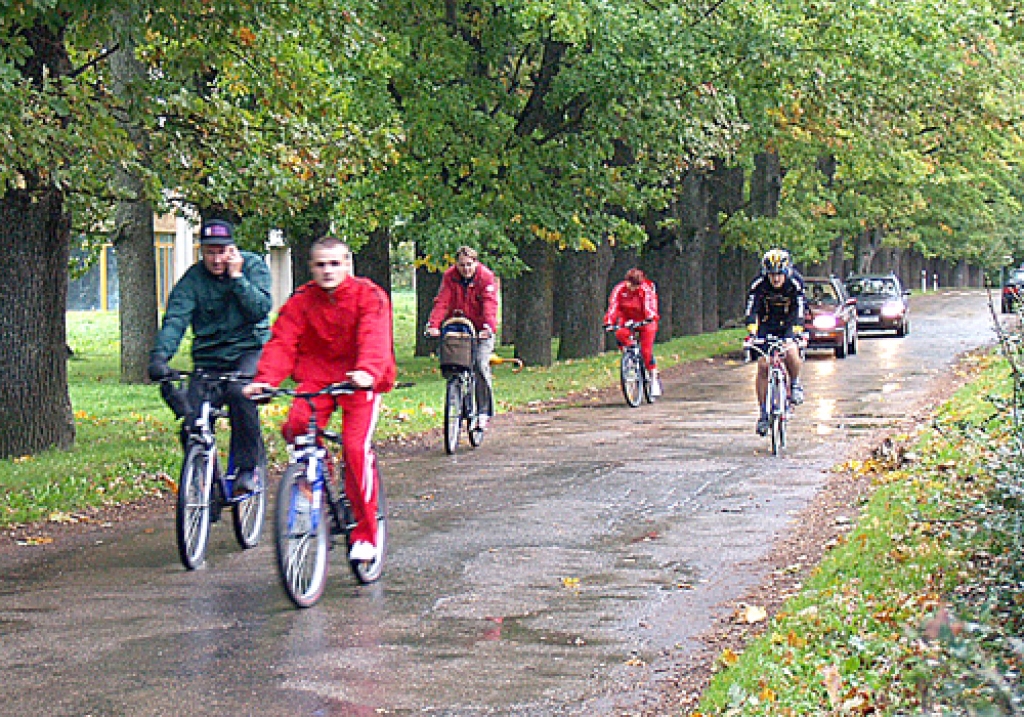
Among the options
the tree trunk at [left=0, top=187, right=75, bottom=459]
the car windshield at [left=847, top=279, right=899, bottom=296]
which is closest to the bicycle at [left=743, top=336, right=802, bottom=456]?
the tree trunk at [left=0, top=187, right=75, bottom=459]

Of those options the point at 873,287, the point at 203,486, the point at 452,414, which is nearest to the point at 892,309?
the point at 873,287

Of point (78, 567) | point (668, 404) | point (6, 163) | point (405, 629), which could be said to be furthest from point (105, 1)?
point (668, 404)

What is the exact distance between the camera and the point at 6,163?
13.3m

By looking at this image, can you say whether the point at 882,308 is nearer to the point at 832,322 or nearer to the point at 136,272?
the point at 832,322

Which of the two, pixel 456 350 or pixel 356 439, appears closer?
pixel 356 439

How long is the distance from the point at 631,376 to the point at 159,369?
1248cm

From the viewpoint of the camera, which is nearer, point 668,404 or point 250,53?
point 250,53

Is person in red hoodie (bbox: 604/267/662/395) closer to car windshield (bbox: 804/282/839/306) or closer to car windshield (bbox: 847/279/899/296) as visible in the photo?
car windshield (bbox: 804/282/839/306)

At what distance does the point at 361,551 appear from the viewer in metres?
9.16

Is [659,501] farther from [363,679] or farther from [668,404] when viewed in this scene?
[668,404]

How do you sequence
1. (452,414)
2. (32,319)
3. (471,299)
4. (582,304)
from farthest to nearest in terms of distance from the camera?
1. (582,304)
2. (471,299)
3. (452,414)
4. (32,319)

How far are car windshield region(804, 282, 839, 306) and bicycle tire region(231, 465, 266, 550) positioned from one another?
83.0ft

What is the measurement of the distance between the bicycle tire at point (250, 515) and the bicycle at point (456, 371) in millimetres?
5258

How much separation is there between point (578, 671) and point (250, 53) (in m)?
11.2
